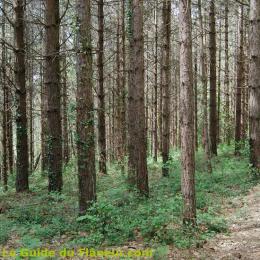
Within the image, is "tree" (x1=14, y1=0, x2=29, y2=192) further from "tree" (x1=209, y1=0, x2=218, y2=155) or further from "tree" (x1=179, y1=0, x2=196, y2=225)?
"tree" (x1=209, y1=0, x2=218, y2=155)

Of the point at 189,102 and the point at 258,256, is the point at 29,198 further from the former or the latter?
the point at 258,256

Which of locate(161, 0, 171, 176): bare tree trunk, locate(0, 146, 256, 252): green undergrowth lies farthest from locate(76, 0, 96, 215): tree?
locate(161, 0, 171, 176): bare tree trunk

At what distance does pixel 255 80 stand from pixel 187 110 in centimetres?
594

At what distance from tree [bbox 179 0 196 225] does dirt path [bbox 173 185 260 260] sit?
2.45 ft

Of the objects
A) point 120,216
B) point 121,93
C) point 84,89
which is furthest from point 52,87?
point 121,93

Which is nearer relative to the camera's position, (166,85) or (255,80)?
(255,80)

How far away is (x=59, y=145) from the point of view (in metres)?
12.3

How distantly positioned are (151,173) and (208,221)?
28.4 ft

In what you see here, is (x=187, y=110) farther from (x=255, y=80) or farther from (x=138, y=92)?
(x=255, y=80)

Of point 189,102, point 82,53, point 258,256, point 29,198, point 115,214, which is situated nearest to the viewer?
point 258,256

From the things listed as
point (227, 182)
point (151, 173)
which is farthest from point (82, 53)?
point (151, 173)

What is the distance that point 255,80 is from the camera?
498 inches

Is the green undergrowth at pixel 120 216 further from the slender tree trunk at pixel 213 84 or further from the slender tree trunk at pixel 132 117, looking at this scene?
the slender tree trunk at pixel 213 84

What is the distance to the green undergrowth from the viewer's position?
750cm
